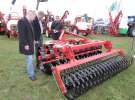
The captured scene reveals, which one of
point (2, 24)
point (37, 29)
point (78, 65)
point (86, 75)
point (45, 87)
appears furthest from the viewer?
point (2, 24)

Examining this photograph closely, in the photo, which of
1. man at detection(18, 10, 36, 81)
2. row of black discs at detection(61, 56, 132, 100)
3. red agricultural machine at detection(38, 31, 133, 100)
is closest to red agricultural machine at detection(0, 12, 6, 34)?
red agricultural machine at detection(38, 31, 133, 100)

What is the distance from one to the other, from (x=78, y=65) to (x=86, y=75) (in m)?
0.32

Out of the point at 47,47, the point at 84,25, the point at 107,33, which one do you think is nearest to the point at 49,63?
the point at 47,47

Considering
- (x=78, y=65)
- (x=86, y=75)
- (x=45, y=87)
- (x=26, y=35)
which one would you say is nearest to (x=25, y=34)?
(x=26, y=35)

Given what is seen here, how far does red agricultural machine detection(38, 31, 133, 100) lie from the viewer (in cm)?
449

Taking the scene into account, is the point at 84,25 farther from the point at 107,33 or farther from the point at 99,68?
the point at 99,68

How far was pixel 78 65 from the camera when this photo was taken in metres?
5.01

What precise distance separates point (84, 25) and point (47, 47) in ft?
36.7

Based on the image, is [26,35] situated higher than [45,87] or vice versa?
[26,35]

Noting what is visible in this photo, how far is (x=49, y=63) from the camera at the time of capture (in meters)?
5.82

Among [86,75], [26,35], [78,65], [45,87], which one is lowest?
[45,87]

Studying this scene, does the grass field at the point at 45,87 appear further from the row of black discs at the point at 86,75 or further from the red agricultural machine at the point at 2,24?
the red agricultural machine at the point at 2,24

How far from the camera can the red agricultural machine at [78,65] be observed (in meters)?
4.49

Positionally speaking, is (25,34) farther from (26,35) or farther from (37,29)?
(37,29)
